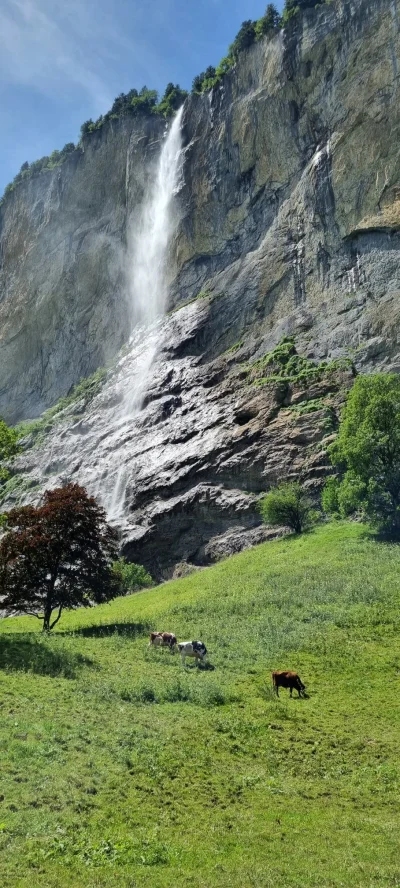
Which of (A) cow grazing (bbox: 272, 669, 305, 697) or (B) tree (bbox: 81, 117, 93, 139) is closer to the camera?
(A) cow grazing (bbox: 272, 669, 305, 697)

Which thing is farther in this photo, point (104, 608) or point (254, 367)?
point (254, 367)

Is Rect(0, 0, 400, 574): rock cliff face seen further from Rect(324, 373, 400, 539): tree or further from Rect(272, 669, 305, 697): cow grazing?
Rect(272, 669, 305, 697): cow grazing

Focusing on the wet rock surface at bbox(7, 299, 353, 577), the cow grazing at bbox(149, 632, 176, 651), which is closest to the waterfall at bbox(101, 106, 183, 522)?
the wet rock surface at bbox(7, 299, 353, 577)

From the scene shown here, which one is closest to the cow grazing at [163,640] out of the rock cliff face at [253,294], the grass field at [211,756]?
the grass field at [211,756]

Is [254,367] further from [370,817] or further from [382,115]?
[370,817]

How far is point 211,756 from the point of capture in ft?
44.0

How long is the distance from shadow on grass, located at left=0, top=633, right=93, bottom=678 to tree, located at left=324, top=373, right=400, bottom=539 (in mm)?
21340

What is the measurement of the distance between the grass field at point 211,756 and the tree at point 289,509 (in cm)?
1576

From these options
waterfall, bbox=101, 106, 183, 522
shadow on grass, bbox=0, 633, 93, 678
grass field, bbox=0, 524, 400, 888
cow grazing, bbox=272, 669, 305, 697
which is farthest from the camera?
waterfall, bbox=101, 106, 183, 522

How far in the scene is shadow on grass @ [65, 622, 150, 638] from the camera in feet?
91.7

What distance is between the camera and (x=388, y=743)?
14.6 meters

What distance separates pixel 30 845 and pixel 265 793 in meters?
4.65

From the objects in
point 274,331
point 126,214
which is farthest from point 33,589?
point 126,214

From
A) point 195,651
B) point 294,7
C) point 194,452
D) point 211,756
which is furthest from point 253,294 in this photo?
point 211,756
